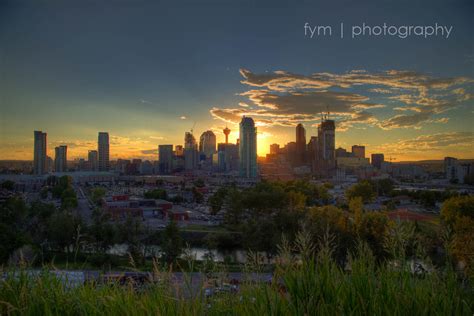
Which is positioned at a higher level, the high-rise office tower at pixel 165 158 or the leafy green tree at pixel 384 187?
the high-rise office tower at pixel 165 158

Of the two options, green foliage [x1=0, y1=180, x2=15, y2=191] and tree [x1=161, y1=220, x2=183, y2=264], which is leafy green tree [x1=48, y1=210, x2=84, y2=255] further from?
green foliage [x1=0, y1=180, x2=15, y2=191]

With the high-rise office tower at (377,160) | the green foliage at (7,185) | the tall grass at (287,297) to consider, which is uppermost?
the high-rise office tower at (377,160)

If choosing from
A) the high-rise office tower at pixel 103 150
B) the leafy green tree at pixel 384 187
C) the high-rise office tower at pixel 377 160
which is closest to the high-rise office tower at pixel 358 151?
the high-rise office tower at pixel 377 160

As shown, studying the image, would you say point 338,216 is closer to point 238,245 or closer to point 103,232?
point 238,245

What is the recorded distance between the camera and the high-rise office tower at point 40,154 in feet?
205

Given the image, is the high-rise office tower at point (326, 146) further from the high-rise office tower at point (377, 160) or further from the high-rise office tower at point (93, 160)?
the high-rise office tower at point (93, 160)

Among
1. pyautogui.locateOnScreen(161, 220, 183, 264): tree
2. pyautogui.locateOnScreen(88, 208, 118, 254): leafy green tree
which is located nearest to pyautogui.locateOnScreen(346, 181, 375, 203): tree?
pyautogui.locateOnScreen(161, 220, 183, 264): tree

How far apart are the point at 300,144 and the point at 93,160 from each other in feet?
173

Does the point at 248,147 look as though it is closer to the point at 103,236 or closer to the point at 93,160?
the point at 93,160

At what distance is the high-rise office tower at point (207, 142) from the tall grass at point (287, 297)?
120 metres

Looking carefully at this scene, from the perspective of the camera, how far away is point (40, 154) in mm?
66562

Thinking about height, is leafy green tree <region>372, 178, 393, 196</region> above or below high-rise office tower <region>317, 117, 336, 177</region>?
below

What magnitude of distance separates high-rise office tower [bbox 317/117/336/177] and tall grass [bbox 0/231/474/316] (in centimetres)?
7742

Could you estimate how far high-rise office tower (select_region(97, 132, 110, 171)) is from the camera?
306 ft
